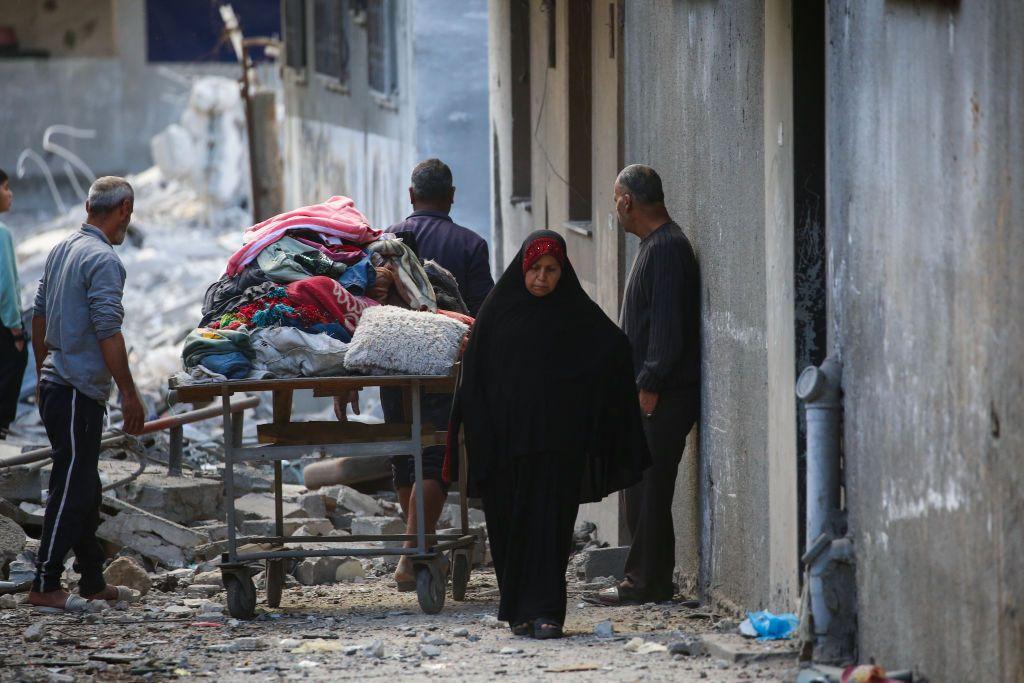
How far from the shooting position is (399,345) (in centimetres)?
669

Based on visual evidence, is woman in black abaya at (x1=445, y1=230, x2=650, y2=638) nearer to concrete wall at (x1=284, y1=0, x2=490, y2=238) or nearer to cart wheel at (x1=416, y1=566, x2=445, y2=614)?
cart wheel at (x1=416, y1=566, x2=445, y2=614)

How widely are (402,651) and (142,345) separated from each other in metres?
13.3

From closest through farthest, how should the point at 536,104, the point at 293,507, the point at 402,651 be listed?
the point at 402,651
the point at 293,507
the point at 536,104

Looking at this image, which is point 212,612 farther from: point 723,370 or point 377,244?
point 723,370

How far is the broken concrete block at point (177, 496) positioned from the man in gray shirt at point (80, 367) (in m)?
1.94

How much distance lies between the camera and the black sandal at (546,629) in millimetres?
6293

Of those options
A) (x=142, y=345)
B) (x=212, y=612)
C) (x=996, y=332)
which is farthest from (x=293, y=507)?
(x=142, y=345)

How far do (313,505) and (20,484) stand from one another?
1.71m

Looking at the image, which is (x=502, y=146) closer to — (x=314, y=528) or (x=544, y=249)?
(x=314, y=528)

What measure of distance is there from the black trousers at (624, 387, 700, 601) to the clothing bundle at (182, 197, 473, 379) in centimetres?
95

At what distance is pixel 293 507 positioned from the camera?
9750mm

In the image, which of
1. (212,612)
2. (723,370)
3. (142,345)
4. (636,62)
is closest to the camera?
(723,370)

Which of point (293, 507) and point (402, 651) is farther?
point (293, 507)

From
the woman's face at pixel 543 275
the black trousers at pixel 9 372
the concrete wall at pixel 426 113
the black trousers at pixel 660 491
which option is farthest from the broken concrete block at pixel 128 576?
the concrete wall at pixel 426 113
